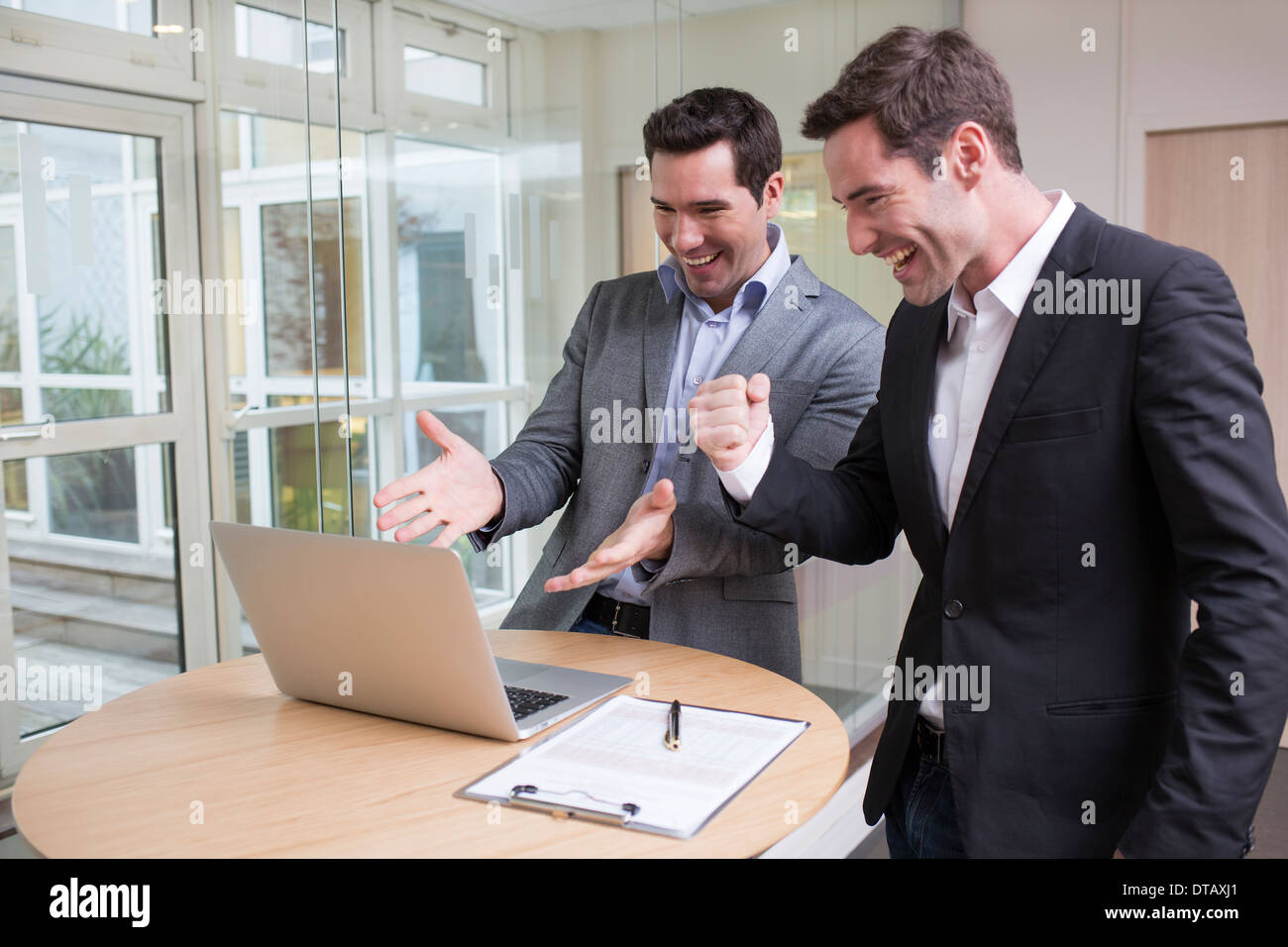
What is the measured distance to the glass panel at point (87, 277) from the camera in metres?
2.46

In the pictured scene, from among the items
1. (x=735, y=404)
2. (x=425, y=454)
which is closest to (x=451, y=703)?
(x=735, y=404)

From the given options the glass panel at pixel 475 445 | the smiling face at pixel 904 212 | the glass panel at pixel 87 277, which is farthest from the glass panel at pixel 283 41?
the smiling face at pixel 904 212

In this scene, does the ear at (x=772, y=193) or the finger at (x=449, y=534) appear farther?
the ear at (x=772, y=193)

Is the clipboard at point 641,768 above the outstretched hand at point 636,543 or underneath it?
underneath

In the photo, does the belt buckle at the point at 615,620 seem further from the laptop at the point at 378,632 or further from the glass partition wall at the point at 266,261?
the glass partition wall at the point at 266,261

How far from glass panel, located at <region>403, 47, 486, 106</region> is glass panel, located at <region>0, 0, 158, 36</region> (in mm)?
634

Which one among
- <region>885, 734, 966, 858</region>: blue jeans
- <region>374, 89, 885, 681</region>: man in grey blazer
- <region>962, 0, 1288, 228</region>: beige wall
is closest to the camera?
<region>885, 734, 966, 858</region>: blue jeans

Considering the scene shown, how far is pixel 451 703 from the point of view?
1.26 m

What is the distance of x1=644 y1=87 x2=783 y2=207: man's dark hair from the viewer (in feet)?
5.90

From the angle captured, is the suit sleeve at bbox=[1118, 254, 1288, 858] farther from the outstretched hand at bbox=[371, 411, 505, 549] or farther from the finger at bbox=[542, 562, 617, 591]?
the outstretched hand at bbox=[371, 411, 505, 549]

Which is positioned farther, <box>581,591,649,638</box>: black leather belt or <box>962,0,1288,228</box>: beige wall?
<box>962,0,1288,228</box>: beige wall

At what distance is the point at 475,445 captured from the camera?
3.18 m

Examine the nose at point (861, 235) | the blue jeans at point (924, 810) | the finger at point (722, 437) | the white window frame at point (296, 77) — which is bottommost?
the blue jeans at point (924, 810)

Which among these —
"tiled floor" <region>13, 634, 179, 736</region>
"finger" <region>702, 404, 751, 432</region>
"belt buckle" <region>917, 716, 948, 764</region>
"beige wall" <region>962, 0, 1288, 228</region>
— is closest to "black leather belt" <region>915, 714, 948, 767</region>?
"belt buckle" <region>917, 716, 948, 764</region>
